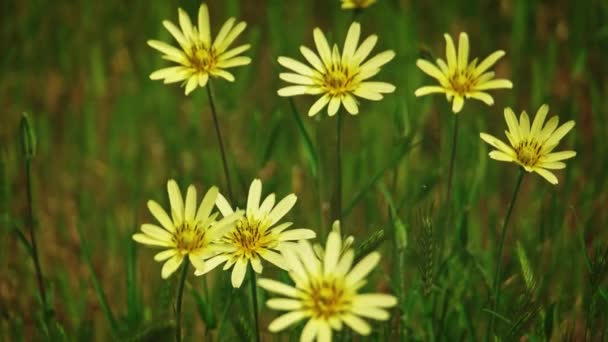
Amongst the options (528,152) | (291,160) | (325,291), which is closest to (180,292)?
(325,291)

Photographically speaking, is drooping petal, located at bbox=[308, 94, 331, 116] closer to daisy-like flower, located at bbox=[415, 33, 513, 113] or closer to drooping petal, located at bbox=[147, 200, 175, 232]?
daisy-like flower, located at bbox=[415, 33, 513, 113]

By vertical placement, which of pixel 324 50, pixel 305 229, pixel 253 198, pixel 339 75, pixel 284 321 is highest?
pixel 324 50

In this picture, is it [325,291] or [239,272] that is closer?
[325,291]

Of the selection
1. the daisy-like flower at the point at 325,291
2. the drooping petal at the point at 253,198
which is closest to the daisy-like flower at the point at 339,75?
the drooping petal at the point at 253,198

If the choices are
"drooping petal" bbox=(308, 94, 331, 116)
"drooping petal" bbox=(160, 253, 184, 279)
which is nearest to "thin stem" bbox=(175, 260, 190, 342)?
"drooping petal" bbox=(160, 253, 184, 279)

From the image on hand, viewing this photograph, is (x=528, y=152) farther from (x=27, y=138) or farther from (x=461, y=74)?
(x=27, y=138)

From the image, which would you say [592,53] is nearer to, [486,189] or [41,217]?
[486,189]

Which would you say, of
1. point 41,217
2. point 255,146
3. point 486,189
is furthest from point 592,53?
point 41,217
